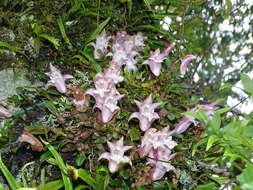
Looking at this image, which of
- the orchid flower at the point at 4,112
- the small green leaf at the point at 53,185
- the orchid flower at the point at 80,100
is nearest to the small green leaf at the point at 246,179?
the small green leaf at the point at 53,185

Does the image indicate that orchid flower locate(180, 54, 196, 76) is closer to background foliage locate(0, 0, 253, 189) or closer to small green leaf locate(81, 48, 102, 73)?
background foliage locate(0, 0, 253, 189)

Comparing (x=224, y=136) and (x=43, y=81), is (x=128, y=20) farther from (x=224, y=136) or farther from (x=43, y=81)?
(x=224, y=136)

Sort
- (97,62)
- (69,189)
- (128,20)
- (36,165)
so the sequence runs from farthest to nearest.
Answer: (128,20) < (97,62) < (36,165) < (69,189)

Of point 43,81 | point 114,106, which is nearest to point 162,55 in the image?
point 114,106

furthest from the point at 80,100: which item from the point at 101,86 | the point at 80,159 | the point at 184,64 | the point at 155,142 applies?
the point at 184,64

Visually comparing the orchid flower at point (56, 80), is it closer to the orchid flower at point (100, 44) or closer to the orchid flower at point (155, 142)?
the orchid flower at point (100, 44)
